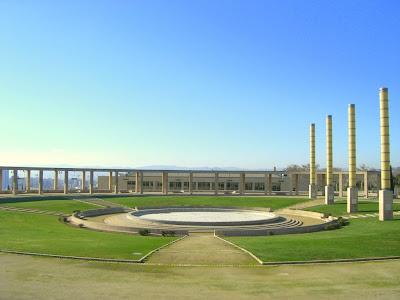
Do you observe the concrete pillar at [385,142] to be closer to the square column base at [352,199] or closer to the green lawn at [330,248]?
the square column base at [352,199]

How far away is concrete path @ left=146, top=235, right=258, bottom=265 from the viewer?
846 inches

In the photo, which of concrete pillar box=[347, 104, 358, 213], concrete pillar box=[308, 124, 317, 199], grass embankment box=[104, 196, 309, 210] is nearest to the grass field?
concrete pillar box=[347, 104, 358, 213]

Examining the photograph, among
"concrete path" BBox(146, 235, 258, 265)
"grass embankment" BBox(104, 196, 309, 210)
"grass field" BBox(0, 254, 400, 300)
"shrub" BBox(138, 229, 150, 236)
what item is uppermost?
"grass field" BBox(0, 254, 400, 300)

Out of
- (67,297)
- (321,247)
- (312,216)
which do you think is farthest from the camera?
(312,216)

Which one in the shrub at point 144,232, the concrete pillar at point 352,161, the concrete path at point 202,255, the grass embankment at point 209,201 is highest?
the concrete pillar at point 352,161

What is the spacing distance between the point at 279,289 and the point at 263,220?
2476cm

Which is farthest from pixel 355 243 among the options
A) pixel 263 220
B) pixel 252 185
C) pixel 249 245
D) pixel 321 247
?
pixel 252 185

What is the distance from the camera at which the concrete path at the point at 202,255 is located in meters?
21.5

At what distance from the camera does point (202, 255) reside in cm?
2312

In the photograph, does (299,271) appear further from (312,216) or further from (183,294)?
(312,216)

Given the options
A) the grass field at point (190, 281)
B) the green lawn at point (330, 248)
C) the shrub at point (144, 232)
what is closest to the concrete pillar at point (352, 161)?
the green lawn at point (330, 248)

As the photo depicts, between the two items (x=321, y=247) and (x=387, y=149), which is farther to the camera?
(x=387, y=149)

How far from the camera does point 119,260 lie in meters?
21.1

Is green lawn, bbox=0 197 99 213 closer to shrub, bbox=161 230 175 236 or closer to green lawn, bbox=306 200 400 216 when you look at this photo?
shrub, bbox=161 230 175 236
